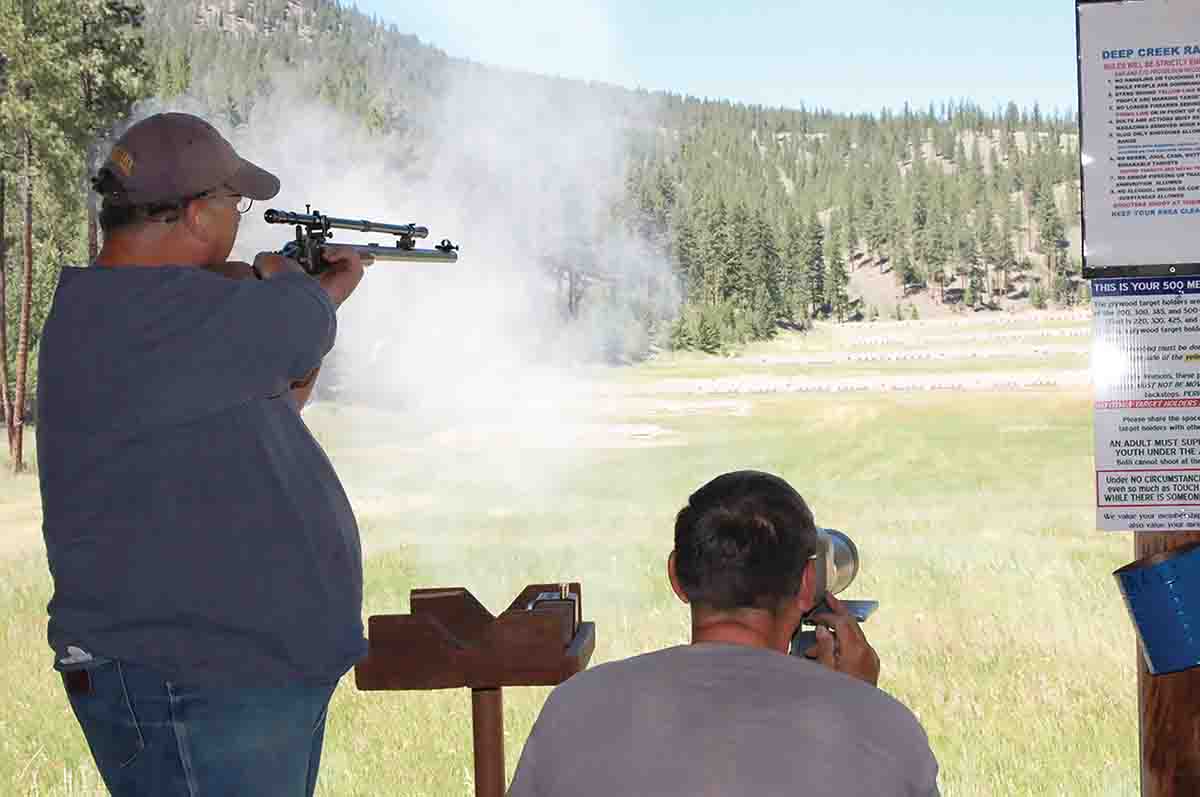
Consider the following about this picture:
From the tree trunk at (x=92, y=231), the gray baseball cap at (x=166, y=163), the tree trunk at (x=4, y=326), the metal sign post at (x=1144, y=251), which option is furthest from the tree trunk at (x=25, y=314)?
the metal sign post at (x=1144, y=251)

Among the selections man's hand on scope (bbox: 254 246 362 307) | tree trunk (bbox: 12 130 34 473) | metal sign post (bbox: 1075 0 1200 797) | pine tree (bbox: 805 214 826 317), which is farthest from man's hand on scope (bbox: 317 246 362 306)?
tree trunk (bbox: 12 130 34 473)

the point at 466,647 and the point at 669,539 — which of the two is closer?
the point at 466,647

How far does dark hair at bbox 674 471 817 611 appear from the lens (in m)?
1.10

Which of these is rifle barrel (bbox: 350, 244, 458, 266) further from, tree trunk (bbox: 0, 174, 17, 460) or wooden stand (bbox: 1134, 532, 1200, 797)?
tree trunk (bbox: 0, 174, 17, 460)

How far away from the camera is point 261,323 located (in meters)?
1.34

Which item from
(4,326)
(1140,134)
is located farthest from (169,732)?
(4,326)

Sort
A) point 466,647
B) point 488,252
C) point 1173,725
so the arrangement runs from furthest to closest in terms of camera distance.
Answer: point 488,252 < point 1173,725 < point 466,647

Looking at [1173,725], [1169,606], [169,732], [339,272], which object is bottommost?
[1173,725]

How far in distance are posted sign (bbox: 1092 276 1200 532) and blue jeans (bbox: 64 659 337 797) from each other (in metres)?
1.49

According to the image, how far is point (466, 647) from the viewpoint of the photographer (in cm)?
185

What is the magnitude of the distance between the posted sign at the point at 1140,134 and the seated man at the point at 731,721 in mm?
1323

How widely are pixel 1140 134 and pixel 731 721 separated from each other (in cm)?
160

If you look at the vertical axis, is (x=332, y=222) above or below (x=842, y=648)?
above

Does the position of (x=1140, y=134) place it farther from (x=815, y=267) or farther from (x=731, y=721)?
(x=731, y=721)
